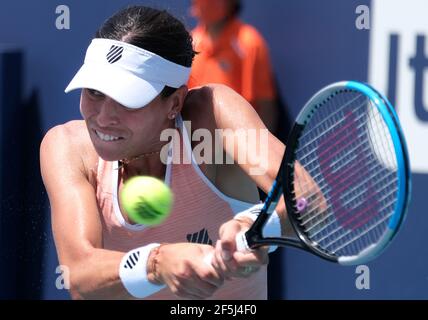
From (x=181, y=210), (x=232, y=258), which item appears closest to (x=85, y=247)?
(x=181, y=210)

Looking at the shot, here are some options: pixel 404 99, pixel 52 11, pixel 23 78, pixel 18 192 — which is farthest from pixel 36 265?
pixel 404 99

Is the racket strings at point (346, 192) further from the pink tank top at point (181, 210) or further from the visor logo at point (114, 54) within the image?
the visor logo at point (114, 54)

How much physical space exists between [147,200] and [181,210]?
180 millimetres

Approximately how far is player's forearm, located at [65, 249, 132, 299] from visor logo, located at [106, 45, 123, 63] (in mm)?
477

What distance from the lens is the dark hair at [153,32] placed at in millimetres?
2686

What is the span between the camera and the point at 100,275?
100 inches

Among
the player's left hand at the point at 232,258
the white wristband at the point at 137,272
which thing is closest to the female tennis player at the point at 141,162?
the white wristband at the point at 137,272

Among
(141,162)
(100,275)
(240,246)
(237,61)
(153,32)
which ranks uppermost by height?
(153,32)

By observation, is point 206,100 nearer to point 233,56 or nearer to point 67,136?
point 67,136

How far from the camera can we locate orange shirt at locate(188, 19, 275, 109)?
146 inches

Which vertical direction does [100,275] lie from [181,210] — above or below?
below

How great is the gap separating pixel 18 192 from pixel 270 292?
3.24 feet

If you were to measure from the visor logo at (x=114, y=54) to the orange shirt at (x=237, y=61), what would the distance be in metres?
1.02
